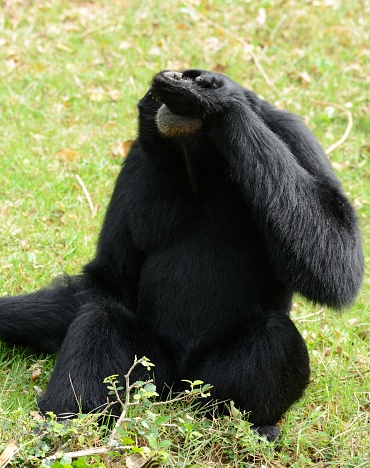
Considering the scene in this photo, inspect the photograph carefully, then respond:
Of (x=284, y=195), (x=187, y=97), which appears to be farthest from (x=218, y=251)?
(x=187, y=97)

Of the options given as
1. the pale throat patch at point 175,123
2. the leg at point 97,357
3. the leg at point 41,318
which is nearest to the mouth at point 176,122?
the pale throat patch at point 175,123

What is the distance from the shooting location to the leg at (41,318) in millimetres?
5105

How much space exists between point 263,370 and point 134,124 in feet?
Result: 14.6

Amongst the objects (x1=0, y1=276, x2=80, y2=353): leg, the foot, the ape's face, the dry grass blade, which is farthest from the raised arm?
the dry grass blade

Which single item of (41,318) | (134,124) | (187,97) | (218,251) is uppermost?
(187,97)

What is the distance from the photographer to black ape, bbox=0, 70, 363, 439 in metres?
4.16

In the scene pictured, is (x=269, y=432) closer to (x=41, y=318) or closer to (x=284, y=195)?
(x=284, y=195)

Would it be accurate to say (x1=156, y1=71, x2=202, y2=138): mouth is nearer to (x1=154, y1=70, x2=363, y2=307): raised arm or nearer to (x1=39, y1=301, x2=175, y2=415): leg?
(x1=154, y1=70, x2=363, y2=307): raised arm

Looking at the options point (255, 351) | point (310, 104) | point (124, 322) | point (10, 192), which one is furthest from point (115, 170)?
point (255, 351)

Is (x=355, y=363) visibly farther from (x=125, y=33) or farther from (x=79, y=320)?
(x=125, y=33)

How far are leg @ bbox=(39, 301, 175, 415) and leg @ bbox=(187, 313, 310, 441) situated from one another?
14.5 inches

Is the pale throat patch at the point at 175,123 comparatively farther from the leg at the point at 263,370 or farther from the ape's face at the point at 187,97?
the leg at the point at 263,370

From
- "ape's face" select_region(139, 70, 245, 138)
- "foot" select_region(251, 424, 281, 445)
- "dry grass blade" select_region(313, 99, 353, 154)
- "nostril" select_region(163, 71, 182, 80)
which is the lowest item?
"foot" select_region(251, 424, 281, 445)

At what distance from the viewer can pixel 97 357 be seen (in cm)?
440
